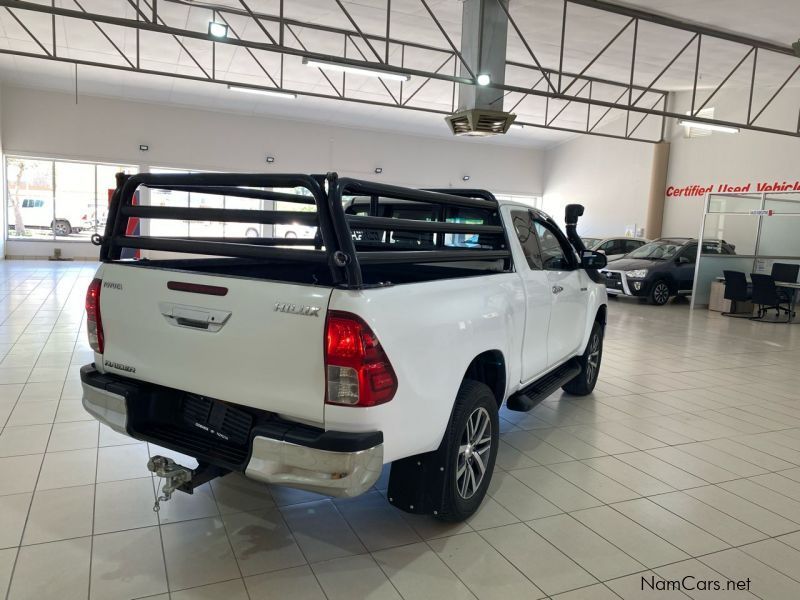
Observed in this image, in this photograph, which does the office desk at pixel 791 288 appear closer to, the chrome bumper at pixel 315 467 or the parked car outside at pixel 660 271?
the parked car outside at pixel 660 271

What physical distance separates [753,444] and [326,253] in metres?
3.84

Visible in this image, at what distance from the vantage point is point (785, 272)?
11156mm

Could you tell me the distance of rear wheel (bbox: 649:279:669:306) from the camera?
1242cm

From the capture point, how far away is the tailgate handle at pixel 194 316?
7.52ft

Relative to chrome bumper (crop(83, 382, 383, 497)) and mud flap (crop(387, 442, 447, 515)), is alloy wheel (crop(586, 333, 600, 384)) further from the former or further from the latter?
chrome bumper (crop(83, 382, 383, 497))

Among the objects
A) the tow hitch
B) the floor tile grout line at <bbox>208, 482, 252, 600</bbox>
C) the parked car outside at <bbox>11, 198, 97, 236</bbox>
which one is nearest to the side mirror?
the floor tile grout line at <bbox>208, 482, 252, 600</bbox>

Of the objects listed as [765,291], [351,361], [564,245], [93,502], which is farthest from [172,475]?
[765,291]

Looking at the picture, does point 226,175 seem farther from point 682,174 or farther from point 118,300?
point 682,174

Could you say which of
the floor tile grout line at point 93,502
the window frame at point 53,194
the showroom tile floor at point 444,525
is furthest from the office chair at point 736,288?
the window frame at point 53,194

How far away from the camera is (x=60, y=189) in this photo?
16.2 meters

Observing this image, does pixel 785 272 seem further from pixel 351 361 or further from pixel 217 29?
pixel 351 361

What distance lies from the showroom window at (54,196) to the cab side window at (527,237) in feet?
48.4

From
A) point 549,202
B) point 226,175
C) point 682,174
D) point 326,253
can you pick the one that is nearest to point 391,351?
point 326,253

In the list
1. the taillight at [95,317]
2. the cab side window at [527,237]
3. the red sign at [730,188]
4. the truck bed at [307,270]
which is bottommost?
the taillight at [95,317]
